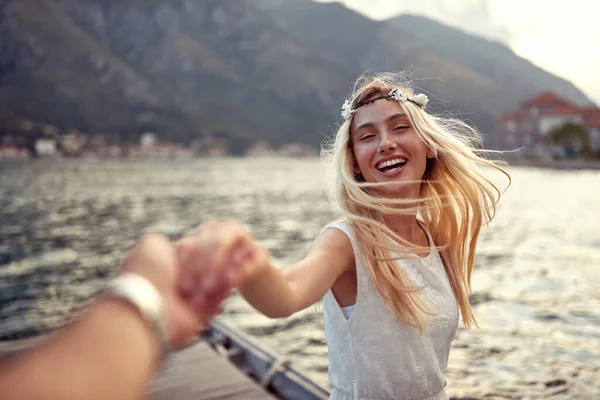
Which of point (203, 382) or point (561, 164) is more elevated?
point (561, 164)

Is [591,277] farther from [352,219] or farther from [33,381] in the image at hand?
[33,381]

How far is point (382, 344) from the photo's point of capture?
2.60 m

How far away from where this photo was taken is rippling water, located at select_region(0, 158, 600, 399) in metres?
10.3

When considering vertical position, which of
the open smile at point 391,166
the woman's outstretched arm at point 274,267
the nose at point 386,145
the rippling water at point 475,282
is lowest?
the rippling water at point 475,282

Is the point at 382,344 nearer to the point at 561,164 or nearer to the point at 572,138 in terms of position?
the point at 561,164

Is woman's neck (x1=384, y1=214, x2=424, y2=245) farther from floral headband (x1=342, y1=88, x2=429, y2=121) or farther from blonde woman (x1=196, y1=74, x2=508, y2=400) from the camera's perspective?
floral headband (x1=342, y1=88, x2=429, y2=121)

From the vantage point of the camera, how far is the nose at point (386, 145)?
2.71 m

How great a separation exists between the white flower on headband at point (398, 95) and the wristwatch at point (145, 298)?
212 centimetres

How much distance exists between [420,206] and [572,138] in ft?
352

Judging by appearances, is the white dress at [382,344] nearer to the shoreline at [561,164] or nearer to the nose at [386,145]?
the nose at [386,145]

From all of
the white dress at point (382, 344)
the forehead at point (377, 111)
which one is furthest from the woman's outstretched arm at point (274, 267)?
the forehead at point (377, 111)

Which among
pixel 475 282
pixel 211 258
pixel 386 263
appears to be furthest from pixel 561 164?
pixel 211 258

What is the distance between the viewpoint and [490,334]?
12.3 metres

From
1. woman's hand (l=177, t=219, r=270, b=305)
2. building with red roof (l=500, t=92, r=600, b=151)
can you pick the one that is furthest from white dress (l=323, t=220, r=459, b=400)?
building with red roof (l=500, t=92, r=600, b=151)
